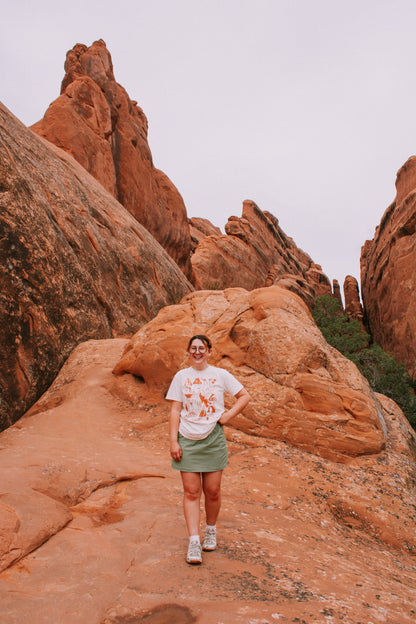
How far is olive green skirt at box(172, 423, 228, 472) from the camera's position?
11.8 feet

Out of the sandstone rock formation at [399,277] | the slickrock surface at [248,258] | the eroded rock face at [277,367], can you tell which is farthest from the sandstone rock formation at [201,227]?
the eroded rock face at [277,367]

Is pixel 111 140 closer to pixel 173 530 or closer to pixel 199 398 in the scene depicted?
pixel 199 398

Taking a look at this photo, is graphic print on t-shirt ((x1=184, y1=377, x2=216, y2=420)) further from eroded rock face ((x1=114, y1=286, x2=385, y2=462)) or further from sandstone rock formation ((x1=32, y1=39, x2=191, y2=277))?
sandstone rock formation ((x1=32, y1=39, x2=191, y2=277))

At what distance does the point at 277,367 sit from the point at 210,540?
427 cm

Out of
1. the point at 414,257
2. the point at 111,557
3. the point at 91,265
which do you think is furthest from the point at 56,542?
the point at 414,257

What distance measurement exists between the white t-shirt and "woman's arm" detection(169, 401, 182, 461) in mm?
36

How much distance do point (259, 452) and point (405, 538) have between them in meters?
2.09

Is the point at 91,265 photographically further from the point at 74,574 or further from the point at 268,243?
the point at 268,243

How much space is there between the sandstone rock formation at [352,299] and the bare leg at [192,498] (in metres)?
48.6

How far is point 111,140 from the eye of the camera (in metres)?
22.9

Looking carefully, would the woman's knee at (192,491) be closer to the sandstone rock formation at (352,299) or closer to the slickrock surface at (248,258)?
the slickrock surface at (248,258)

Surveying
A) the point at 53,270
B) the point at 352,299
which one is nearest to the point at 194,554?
the point at 53,270

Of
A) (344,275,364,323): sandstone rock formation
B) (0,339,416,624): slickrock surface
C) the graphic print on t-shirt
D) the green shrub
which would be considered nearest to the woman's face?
the graphic print on t-shirt

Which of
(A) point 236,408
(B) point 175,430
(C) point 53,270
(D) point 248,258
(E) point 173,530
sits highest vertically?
(D) point 248,258
